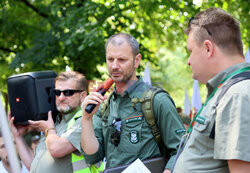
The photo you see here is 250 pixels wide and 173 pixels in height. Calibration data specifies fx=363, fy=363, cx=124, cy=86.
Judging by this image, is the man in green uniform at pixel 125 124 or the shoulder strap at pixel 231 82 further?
the man in green uniform at pixel 125 124

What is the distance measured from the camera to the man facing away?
337 centimetres

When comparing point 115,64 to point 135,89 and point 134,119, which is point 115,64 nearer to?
point 135,89

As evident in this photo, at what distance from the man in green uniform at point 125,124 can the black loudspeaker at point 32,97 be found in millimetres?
1349

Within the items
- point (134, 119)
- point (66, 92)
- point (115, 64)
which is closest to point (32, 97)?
point (66, 92)

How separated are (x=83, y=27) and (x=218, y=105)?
5863 mm

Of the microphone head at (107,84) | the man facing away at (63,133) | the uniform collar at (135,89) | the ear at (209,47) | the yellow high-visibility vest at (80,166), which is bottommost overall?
the yellow high-visibility vest at (80,166)

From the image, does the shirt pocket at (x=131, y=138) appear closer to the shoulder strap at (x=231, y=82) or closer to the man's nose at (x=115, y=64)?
the man's nose at (x=115, y=64)

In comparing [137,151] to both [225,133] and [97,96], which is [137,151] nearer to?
[97,96]

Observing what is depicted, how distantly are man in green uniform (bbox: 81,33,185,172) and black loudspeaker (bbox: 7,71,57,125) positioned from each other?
1.35 metres

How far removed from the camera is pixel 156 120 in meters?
2.78

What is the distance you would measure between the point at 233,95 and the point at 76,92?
8.11 feet

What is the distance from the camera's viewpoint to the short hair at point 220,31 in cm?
184

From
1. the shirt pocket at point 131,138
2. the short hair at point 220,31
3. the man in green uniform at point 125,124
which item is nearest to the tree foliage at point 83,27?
the man in green uniform at point 125,124

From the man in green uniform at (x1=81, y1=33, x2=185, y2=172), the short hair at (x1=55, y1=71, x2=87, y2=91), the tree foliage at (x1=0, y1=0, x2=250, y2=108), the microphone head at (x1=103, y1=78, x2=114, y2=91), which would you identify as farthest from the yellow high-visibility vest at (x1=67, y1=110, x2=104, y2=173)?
the tree foliage at (x1=0, y1=0, x2=250, y2=108)
